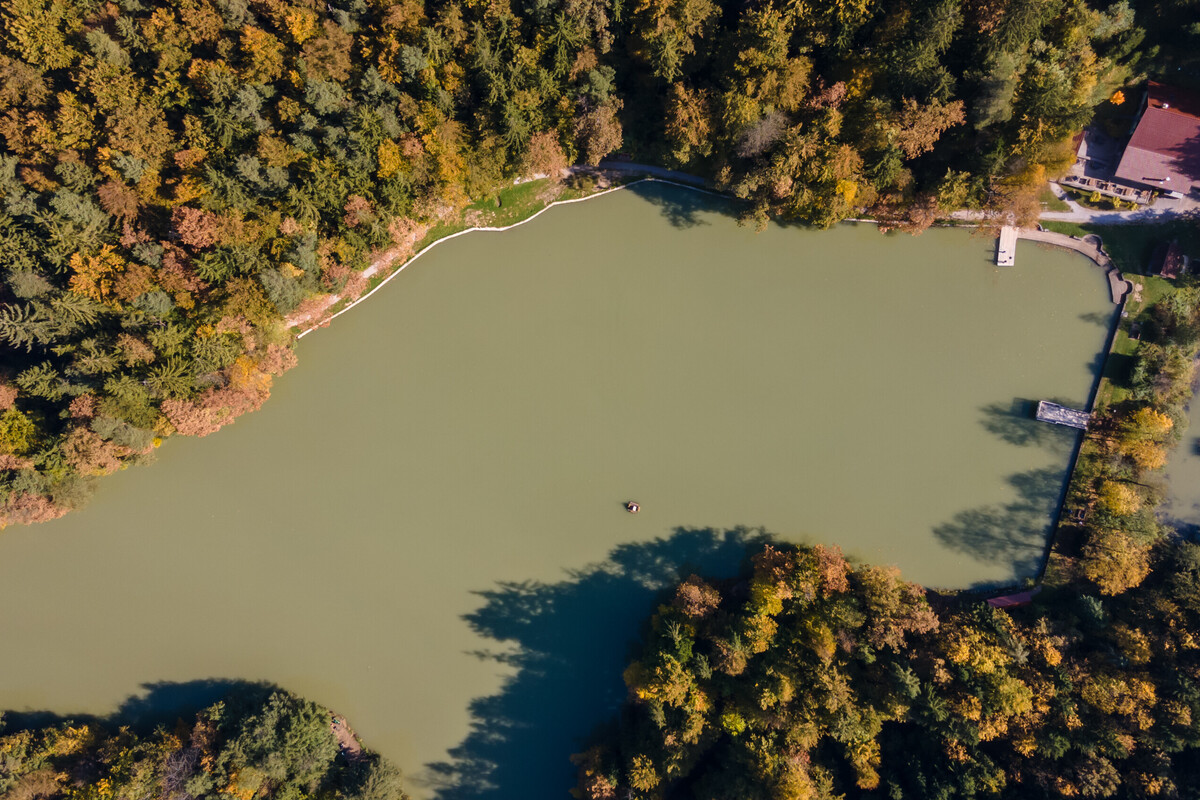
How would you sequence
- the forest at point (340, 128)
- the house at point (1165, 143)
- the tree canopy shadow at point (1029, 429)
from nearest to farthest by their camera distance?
the forest at point (340, 128) → the house at point (1165, 143) → the tree canopy shadow at point (1029, 429)

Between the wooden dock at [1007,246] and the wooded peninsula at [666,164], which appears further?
the wooden dock at [1007,246]

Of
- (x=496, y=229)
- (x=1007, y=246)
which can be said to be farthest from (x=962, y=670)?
(x=496, y=229)

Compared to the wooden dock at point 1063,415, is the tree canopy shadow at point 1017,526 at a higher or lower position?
lower

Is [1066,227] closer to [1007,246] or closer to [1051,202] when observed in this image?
[1051,202]

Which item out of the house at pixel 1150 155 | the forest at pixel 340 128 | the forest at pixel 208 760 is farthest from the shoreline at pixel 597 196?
the forest at pixel 208 760

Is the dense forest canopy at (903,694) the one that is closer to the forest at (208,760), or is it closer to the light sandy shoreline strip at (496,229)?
the forest at (208,760)

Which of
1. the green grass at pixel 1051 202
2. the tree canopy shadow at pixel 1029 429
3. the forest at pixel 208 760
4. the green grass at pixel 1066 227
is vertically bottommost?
the forest at pixel 208 760
